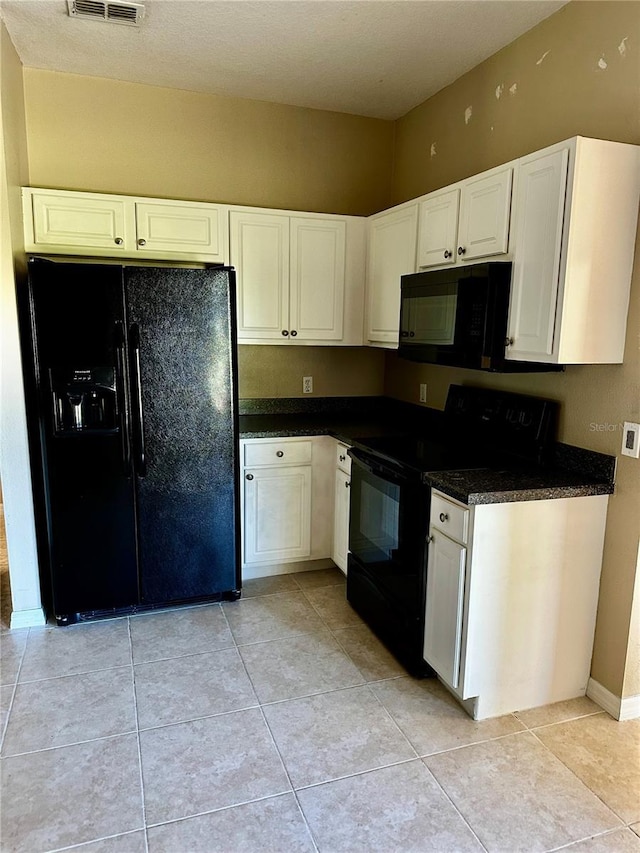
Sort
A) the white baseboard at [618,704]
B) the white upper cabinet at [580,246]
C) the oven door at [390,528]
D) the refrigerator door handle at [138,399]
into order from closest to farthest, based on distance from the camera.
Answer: the white upper cabinet at [580,246]
the white baseboard at [618,704]
the oven door at [390,528]
the refrigerator door handle at [138,399]

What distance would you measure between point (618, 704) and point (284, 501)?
5.91 feet

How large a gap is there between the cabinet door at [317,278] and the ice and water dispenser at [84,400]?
1134 millimetres

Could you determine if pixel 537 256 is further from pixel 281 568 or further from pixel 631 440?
pixel 281 568

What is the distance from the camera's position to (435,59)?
8.96 feet

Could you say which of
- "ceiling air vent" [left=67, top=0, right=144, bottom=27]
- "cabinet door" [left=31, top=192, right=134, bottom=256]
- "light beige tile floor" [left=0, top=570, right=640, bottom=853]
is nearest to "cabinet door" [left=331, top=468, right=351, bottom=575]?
"light beige tile floor" [left=0, top=570, right=640, bottom=853]

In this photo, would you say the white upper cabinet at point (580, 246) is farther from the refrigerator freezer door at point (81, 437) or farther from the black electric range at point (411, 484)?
the refrigerator freezer door at point (81, 437)

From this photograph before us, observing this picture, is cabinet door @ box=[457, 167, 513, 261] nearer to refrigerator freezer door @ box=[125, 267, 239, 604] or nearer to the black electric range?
the black electric range

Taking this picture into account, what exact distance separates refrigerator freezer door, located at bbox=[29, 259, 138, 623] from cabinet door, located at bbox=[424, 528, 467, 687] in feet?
4.83

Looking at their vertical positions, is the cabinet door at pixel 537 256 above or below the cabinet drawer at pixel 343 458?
above

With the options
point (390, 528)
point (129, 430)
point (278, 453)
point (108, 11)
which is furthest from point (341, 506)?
point (108, 11)

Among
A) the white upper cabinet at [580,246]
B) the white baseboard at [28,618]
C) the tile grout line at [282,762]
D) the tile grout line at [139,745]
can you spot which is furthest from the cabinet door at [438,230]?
the white baseboard at [28,618]

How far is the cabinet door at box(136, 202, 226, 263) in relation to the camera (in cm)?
300

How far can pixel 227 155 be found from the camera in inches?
131

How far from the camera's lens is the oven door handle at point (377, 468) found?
237 cm
